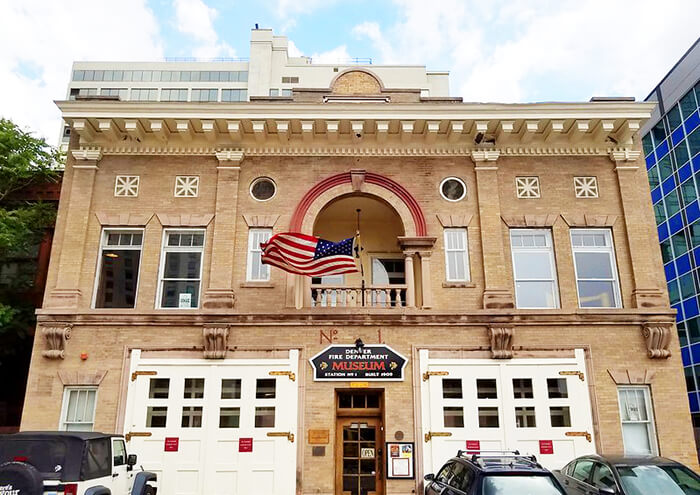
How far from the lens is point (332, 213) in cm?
1675

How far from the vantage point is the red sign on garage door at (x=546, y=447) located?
12695mm

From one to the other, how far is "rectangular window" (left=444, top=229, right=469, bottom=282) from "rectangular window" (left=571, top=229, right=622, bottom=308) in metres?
3.10

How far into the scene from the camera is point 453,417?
42.6 ft

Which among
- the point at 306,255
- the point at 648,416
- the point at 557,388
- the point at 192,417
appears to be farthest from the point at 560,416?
the point at 192,417

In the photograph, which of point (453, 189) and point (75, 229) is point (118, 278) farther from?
point (453, 189)

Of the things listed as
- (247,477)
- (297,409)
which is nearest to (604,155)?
(297,409)

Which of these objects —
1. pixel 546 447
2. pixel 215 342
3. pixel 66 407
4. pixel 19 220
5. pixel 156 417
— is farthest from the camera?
pixel 19 220

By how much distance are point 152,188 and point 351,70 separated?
Answer: 7.40 meters

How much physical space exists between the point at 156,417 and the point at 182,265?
409 cm

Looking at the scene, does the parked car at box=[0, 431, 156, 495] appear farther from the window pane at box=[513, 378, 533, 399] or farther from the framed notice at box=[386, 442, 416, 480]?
the window pane at box=[513, 378, 533, 399]

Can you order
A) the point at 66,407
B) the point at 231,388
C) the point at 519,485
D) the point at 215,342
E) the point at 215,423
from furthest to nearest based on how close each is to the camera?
the point at 215,342 → the point at 231,388 → the point at 66,407 → the point at 215,423 → the point at 519,485

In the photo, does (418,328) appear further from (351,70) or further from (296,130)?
(351,70)

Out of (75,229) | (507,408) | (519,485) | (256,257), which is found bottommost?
(519,485)

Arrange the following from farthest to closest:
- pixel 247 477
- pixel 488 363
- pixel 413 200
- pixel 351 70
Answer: pixel 351 70
pixel 413 200
pixel 488 363
pixel 247 477
